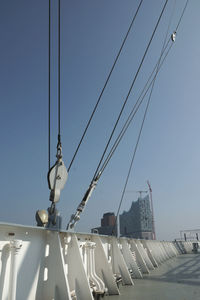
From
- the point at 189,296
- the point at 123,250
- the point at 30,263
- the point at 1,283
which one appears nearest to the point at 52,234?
the point at 30,263

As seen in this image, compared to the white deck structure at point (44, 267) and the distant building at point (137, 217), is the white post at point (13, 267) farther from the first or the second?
the distant building at point (137, 217)

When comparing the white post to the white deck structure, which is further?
the white deck structure

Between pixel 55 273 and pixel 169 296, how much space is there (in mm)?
2419

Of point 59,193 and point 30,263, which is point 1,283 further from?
point 59,193

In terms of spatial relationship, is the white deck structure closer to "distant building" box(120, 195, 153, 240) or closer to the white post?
the white post

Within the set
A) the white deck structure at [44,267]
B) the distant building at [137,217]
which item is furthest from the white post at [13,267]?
the distant building at [137,217]

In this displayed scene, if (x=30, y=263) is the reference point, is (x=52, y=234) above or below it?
above

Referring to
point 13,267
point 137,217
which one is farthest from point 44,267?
point 137,217

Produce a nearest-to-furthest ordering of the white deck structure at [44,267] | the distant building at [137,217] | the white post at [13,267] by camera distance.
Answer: the white post at [13,267], the white deck structure at [44,267], the distant building at [137,217]

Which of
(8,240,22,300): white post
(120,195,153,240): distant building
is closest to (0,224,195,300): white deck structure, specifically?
(8,240,22,300): white post

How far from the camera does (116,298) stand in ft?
13.0

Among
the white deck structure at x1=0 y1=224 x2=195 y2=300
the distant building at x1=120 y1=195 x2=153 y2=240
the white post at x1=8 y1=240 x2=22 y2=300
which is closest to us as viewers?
the white post at x1=8 y1=240 x2=22 y2=300

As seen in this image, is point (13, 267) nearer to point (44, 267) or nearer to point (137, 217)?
point (44, 267)

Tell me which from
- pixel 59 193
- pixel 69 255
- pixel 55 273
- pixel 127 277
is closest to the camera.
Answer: pixel 55 273
